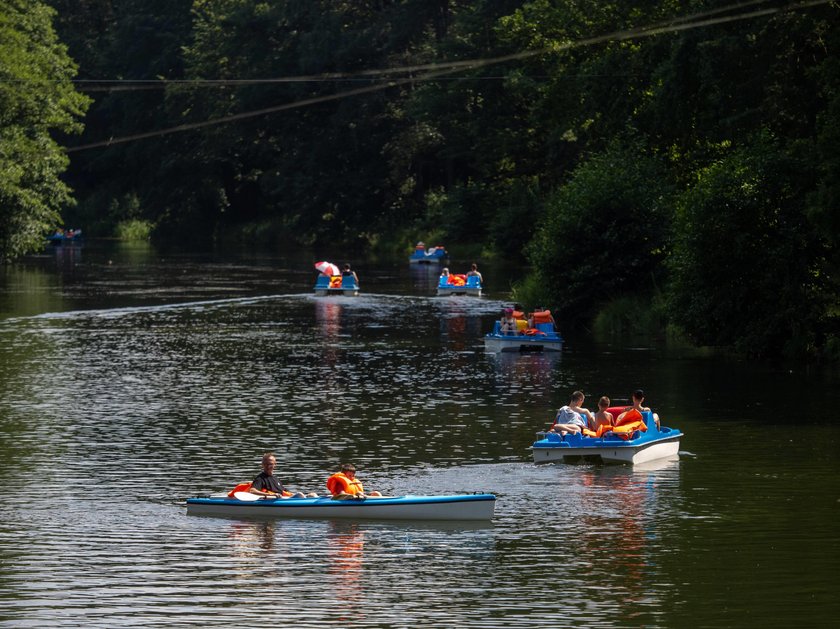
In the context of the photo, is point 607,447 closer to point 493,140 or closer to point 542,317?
point 542,317

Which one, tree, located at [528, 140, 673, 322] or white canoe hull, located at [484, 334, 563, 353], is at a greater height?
tree, located at [528, 140, 673, 322]

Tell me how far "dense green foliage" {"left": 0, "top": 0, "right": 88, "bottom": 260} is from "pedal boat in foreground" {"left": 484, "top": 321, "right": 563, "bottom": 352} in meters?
39.5

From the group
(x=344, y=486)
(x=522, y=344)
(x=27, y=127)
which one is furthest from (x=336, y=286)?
(x=344, y=486)

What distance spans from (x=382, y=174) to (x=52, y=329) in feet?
228

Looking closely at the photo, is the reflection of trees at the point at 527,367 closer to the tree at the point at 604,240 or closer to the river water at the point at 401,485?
the river water at the point at 401,485

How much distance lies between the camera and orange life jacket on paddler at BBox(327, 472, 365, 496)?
2598 cm

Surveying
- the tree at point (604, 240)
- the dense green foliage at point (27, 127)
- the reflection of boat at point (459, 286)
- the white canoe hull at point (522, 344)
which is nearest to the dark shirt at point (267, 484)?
the white canoe hull at point (522, 344)

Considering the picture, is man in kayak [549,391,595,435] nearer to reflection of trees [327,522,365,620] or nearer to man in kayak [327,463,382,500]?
man in kayak [327,463,382,500]

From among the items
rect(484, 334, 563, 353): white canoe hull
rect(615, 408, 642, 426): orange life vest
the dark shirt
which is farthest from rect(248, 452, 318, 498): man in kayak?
rect(484, 334, 563, 353): white canoe hull

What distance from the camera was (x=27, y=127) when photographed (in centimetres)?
8875

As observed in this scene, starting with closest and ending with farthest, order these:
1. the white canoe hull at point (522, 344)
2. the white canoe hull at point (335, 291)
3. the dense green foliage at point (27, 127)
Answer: the white canoe hull at point (522, 344)
the white canoe hull at point (335, 291)
the dense green foliage at point (27, 127)

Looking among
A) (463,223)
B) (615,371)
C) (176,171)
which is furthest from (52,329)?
(176,171)

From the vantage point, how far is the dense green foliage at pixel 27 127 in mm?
83375

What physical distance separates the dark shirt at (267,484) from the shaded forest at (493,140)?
69.8ft
